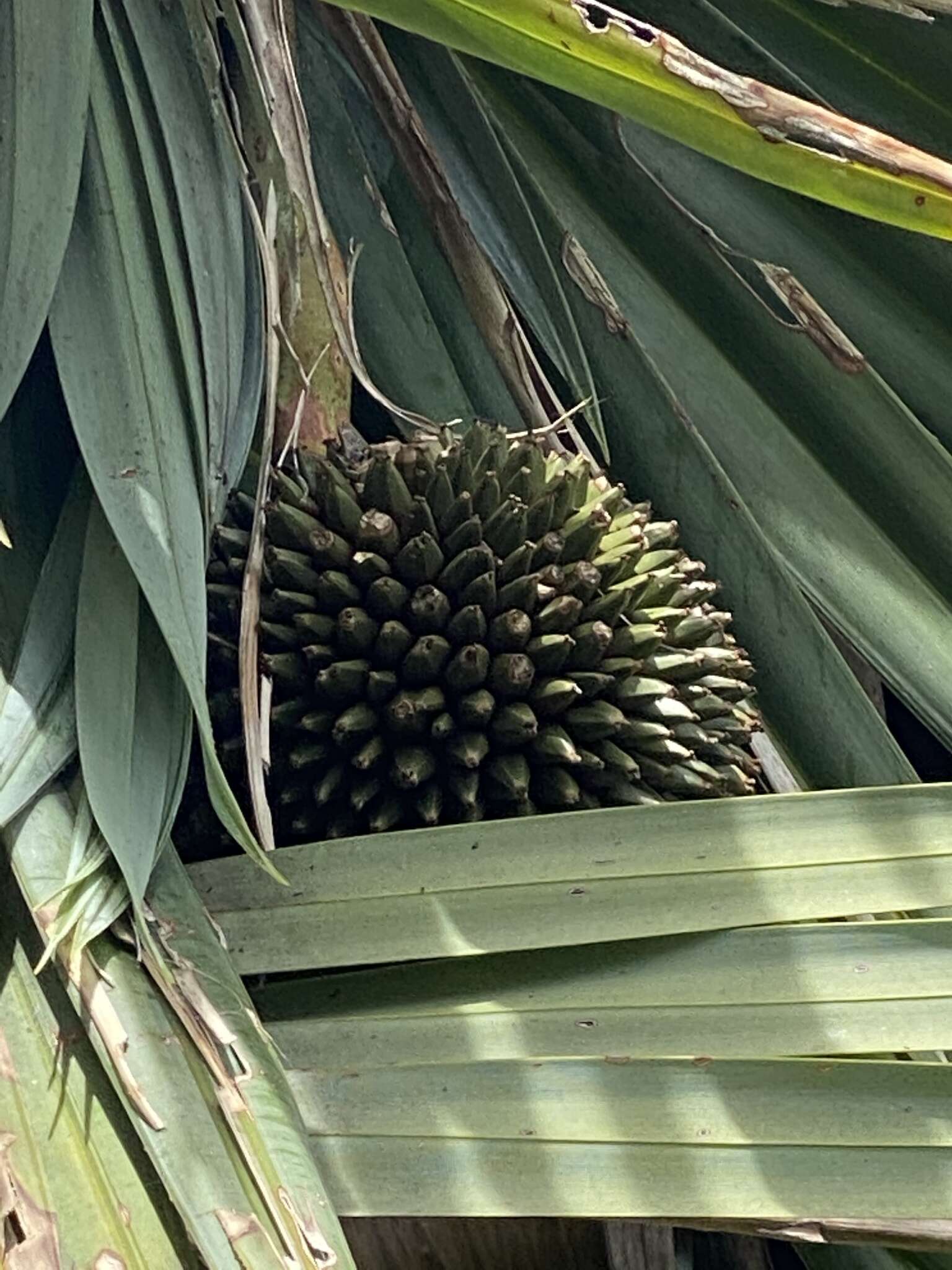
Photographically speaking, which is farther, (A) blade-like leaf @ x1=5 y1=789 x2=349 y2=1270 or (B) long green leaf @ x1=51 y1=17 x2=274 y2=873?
(B) long green leaf @ x1=51 y1=17 x2=274 y2=873

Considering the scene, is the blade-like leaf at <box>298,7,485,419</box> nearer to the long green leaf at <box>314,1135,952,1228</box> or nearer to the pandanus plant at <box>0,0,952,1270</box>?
the pandanus plant at <box>0,0,952,1270</box>

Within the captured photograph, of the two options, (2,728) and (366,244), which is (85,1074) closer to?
(2,728)

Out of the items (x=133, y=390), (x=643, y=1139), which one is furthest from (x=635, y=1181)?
(x=133, y=390)

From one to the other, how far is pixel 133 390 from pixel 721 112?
325 mm

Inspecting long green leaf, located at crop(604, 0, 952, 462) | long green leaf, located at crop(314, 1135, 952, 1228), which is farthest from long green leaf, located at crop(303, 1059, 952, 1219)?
long green leaf, located at crop(604, 0, 952, 462)

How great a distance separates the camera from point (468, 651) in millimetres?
819

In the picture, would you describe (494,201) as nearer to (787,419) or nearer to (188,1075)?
(787,419)

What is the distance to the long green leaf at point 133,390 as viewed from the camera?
0.64 meters

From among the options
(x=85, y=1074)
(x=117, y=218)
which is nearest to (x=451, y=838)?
(x=85, y=1074)

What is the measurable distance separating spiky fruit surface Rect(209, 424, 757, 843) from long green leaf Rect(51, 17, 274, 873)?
13 centimetres

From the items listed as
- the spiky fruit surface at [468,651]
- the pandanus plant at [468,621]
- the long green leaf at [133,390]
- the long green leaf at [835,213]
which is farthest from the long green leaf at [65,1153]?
the long green leaf at [835,213]

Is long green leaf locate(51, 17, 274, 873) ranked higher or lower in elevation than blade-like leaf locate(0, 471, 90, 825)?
higher

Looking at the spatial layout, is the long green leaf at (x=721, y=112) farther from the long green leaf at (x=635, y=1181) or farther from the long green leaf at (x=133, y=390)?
the long green leaf at (x=635, y=1181)

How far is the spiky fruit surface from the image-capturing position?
814 mm
